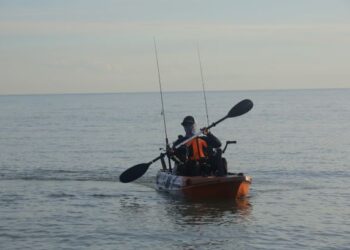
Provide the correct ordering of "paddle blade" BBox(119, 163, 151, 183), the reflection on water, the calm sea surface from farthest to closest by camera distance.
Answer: "paddle blade" BBox(119, 163, 151, 183) → the reflection on water → the calm sea surface

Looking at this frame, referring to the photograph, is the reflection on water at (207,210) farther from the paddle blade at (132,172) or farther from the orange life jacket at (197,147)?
the paddle blade at (132,172)

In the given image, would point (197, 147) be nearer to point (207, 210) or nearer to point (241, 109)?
point (207, 210)

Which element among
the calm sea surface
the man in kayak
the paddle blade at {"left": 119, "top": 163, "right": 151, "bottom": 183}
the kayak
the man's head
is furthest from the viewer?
the paddle blade at {"left": 119, "top": 163, "right": 151, "bottom": 183}

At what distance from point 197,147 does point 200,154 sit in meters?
0.20

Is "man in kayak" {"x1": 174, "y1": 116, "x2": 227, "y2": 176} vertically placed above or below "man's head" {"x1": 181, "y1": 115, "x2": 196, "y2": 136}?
below

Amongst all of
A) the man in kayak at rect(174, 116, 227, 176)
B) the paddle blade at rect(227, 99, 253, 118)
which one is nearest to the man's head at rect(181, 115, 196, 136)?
the man in kayak at rect(174, 116, 227, 176)

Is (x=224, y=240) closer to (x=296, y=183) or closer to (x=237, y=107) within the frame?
(x=237, y=107)

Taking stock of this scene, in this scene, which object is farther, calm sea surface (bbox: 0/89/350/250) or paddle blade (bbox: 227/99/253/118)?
paddle blade (bbox: 227/99/253/118)

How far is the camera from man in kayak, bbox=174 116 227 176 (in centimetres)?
1991

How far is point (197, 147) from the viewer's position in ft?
65.4

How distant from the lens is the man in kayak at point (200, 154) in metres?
19.9

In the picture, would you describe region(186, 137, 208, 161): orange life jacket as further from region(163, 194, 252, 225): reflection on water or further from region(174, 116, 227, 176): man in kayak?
region(163, 194, 252, 225): reflection on water

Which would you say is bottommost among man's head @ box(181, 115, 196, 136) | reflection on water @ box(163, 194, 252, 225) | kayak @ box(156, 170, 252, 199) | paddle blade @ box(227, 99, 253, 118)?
reflection on water @ box(163, 194, 252, 225)

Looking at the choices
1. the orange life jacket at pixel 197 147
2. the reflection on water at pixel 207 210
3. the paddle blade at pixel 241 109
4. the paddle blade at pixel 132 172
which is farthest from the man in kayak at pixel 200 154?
the paddle blade at pixel 132 172
